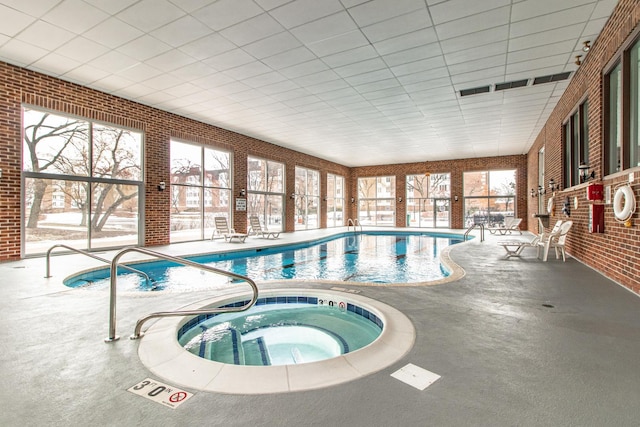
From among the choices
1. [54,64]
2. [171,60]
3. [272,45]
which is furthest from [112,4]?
[54,64]

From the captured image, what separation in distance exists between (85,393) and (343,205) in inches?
667

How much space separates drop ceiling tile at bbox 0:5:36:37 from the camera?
4.30m

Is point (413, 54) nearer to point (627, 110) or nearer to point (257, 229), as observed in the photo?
point (627, 110)

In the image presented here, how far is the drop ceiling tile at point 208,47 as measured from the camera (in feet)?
16.2

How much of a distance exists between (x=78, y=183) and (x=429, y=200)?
48.5 feet

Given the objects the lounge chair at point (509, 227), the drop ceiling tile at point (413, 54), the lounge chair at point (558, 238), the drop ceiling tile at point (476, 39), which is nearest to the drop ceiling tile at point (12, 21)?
the drop ceiling tile at point (413, 54)

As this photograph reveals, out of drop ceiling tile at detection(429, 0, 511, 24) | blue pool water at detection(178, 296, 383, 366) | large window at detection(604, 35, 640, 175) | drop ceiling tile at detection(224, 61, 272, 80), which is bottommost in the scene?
blue pool water at detection(178, 296, 383, 366)

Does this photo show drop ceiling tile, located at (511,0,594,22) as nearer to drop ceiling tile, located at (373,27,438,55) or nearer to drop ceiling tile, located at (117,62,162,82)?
drop ceiling tile, located at (373,27,438,55)

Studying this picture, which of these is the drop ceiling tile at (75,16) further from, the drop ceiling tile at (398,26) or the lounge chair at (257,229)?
the lounge chair at (257,229)

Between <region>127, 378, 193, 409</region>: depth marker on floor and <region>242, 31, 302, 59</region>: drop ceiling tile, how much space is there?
4643mm

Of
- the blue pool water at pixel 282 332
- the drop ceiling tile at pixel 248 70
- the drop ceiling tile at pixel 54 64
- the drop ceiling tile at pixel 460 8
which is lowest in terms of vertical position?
the blue pool water at pixel 282 332

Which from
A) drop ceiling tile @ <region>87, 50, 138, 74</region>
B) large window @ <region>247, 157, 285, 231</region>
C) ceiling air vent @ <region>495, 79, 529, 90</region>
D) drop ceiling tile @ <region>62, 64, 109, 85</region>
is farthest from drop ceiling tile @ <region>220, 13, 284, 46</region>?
large window @ <region>247, 157, 285, 231</region>

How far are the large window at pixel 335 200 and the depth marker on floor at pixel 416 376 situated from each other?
601 inches

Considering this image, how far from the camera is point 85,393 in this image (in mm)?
1809
